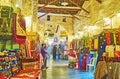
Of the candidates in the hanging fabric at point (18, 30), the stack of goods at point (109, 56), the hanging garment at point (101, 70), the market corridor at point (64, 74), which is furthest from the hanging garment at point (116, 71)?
the market corridor at point (64, 74)

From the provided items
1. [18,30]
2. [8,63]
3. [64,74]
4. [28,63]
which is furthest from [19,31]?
[64,74]

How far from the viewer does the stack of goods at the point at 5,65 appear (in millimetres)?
3443

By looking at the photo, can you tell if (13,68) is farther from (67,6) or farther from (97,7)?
(67,6)

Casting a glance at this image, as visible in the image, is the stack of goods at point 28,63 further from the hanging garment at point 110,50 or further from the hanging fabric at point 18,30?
the hanging garment at point 110,50

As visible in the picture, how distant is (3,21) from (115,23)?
652 centimetres

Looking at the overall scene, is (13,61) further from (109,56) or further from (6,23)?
(109,56)

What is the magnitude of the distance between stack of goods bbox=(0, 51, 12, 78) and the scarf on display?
0.90ft

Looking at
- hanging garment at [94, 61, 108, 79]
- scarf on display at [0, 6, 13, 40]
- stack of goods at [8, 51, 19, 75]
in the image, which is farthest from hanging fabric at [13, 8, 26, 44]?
hanging garment at [94, 61, 108, 79]

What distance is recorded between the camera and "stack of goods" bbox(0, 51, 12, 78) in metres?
3.44

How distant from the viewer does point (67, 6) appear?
1673cm

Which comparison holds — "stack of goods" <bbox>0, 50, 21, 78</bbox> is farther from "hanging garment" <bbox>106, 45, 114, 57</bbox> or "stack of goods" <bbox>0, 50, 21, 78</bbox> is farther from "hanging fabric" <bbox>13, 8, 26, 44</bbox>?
"hanging garment" <bbox>106, 45, 114, 57</bbox>

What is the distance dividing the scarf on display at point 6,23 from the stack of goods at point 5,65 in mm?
274

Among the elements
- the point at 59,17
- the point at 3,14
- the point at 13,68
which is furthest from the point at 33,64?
the point at 59,17

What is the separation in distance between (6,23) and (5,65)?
669 millimetres
